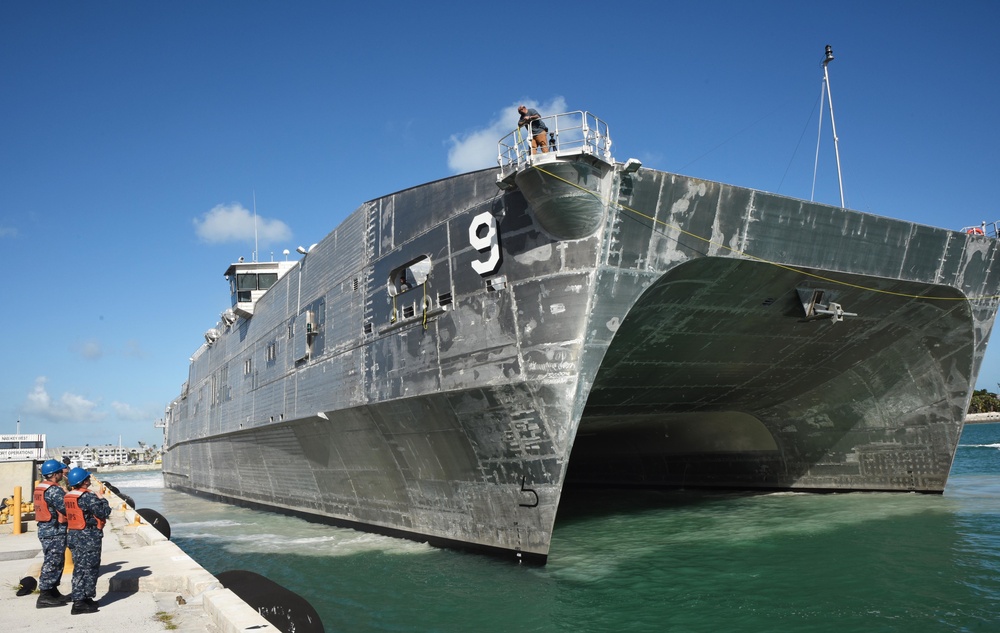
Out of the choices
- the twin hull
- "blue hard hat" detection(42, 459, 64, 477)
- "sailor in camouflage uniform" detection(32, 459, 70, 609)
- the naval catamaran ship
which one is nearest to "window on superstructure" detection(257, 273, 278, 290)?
the naval catamaran ship

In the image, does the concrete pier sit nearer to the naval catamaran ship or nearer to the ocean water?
the ocean water

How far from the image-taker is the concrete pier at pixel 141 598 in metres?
6.34

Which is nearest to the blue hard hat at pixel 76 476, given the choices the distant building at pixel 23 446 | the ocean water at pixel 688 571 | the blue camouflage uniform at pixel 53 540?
the blue camouflage uniform at pixel 53 540

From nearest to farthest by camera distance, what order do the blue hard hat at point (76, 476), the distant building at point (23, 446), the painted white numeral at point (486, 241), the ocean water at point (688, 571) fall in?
the blue hard hat at point (76, 476)
the ocean water at point (688, 571)
the painted white numeral at point (486, 241)
the distant building at point (23, 446)

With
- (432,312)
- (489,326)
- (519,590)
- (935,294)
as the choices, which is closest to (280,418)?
(432,312)

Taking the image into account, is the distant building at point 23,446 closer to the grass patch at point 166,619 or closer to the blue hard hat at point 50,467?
the blue hard hat at point 50,467

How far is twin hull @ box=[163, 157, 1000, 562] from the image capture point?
10945 millimetres

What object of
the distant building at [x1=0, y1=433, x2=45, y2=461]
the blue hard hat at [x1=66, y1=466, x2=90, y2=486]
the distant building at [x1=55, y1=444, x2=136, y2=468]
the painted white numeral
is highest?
the painted white numeral

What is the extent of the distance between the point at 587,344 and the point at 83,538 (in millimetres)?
7198

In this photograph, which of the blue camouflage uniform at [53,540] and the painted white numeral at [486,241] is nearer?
the blue camouflage uniform at [53,540]

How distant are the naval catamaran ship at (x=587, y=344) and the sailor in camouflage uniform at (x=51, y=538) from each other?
243 inches

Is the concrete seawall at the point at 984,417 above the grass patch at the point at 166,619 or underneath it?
underneath

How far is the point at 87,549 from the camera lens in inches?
275

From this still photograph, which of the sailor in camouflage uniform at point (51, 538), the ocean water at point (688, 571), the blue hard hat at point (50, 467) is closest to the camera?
the sailor in camouflage uniform at point (51, 538)
